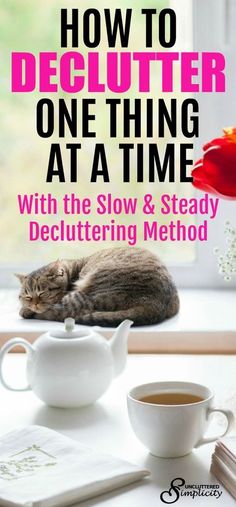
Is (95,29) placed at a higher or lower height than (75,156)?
higher

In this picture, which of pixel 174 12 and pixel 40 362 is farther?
pixel 174 12

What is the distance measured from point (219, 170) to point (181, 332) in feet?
2.73

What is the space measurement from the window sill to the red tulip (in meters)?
0.80

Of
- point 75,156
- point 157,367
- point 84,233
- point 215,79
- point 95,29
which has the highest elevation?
point 95,29

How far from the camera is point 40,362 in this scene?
1.17 m

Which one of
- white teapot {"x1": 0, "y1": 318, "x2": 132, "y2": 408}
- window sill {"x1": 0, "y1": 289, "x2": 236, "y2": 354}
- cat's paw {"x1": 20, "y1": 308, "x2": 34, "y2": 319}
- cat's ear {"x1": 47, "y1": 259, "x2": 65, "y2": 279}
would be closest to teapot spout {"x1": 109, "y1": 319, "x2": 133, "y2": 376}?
white teapot {"x1": 0, "y1": 318, "x2": 132, "y2": 408}

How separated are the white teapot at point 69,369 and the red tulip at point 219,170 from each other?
39 cm

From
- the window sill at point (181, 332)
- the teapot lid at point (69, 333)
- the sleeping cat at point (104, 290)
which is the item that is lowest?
the window sill at point (181, 332)

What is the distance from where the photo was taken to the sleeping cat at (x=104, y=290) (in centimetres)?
182

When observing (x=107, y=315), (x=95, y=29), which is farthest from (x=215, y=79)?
(x=107, y=315)

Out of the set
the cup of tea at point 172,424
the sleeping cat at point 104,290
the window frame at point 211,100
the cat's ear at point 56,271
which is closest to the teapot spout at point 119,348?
the cup of tea at point 172,424

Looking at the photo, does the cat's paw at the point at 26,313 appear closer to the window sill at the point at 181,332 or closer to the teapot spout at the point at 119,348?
the window sill at the point at 181,332

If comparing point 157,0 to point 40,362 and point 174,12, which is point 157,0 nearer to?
point 174,12

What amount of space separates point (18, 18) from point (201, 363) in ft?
3.62
